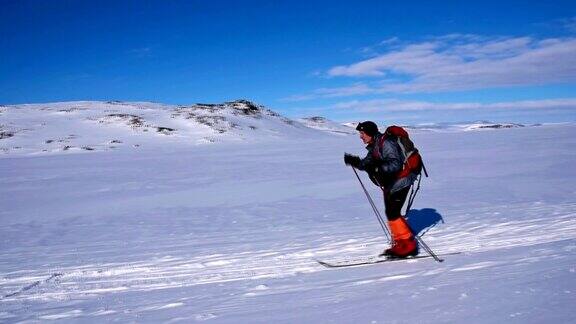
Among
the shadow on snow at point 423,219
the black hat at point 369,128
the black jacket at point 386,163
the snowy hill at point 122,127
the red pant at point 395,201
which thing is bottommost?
the shadow on snow at point 423,219

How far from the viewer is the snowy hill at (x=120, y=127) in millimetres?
47969

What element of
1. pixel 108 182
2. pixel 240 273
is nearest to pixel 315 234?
pixel 240 273

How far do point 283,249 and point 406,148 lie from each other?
260 cm

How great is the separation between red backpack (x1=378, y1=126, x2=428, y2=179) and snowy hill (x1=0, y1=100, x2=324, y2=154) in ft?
132

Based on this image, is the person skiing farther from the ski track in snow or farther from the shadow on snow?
the shadow on snow

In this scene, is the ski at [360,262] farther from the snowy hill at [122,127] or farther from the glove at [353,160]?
the snowy hill at [122,127]

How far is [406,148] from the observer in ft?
19.4

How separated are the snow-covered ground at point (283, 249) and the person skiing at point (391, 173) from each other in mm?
398

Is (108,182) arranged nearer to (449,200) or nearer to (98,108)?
(449,200)

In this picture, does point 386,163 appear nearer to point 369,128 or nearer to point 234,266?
point 369,128

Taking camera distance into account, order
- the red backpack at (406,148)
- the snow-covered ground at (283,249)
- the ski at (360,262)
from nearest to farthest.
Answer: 1. the snow-covered ground at (283,249)
2. the red backpack at (406,148)
3. the ski at (360,262)

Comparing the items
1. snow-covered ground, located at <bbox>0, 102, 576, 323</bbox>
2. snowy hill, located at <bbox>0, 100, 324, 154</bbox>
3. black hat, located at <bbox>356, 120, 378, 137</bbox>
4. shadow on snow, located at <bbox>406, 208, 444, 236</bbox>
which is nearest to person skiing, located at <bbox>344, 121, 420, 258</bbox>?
black hat, located at <bbox>356, 120, 378, 137</bbox>

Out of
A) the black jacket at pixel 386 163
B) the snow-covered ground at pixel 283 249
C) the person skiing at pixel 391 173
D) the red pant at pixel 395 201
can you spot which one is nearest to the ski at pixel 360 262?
the person skiing at pixel 391 173

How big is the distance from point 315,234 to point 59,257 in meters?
4.31
